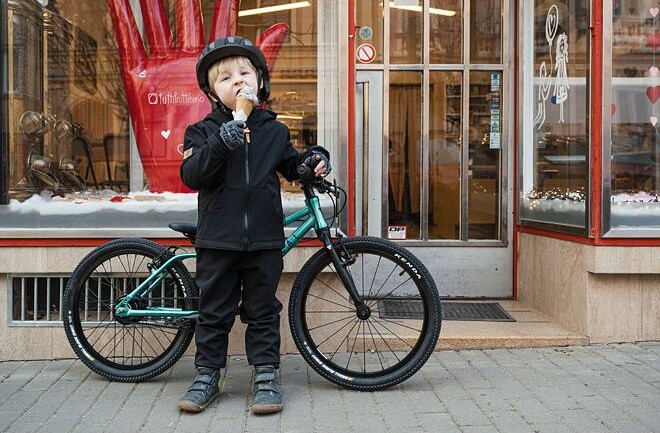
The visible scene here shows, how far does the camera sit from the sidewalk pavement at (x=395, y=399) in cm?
408

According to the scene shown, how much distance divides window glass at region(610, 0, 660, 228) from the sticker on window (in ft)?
6.93

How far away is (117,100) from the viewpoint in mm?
5633

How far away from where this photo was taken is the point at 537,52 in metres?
6.54

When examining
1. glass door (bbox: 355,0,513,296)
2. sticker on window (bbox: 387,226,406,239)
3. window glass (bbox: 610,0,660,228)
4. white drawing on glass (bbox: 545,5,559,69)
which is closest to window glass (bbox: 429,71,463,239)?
glass door (bbox: 355,0,513,296)

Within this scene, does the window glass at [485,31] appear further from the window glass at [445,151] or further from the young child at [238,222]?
the young child at [238,222]

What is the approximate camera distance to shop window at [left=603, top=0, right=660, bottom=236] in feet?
17.9

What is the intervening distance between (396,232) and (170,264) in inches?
110

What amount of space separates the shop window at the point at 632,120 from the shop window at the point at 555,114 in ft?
0.56

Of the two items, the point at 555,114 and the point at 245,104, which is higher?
the point at 555,114

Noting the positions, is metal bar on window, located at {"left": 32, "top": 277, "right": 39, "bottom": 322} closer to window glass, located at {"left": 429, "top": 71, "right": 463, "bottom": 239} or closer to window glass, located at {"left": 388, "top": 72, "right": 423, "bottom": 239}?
window glass, located at {"left": 388, "top": 72, "right": 423, "bottom": 239}

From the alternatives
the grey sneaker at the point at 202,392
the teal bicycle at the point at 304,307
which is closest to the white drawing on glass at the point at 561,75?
the teal bicycle at the point at 304,307

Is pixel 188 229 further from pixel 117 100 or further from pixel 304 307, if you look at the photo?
pixel 117 100

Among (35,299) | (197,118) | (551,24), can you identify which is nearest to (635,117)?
(551,24)

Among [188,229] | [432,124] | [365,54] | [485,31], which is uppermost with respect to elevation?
[485,31]
